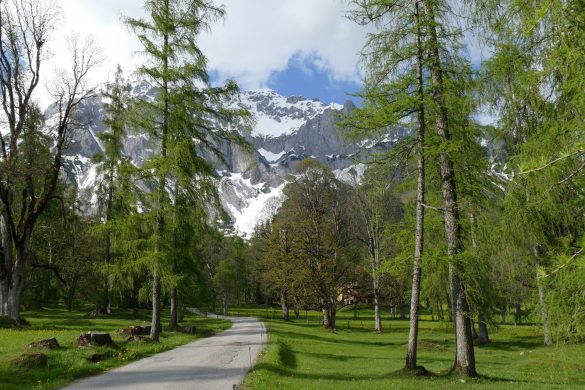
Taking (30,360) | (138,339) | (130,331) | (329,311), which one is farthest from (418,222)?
(329,311)

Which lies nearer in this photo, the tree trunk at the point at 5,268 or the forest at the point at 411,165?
the forest at the point at 411,165

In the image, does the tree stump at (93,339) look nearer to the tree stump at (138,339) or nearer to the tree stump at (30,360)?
the tree stump at (138,339)

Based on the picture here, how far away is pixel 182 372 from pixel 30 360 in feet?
11.6

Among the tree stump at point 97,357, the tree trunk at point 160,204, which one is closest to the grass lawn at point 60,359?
the tree stump at point 97,357

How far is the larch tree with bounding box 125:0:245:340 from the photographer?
16.8 meters

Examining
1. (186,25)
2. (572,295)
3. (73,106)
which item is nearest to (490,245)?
(572,295)

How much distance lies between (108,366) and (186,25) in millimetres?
13264

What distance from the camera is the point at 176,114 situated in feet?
58.0

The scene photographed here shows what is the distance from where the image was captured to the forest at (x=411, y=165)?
5.00m

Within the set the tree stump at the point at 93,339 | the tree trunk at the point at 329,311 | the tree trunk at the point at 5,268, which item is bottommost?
the tree trunk at the point at 329,311

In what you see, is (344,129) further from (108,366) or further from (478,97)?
(108,366)

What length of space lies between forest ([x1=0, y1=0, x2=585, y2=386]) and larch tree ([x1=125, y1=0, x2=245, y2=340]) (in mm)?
59

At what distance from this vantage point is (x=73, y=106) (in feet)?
76.1

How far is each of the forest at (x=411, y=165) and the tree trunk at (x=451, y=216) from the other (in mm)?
40
